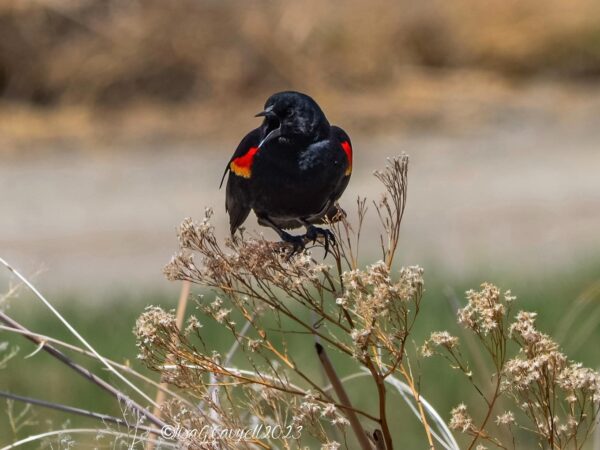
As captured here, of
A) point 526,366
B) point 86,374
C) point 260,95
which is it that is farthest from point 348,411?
point 260,95

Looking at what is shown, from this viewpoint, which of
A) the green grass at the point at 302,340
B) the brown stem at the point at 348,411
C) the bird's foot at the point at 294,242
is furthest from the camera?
the green grass at the point at 302,340

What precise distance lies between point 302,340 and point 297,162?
162 inches

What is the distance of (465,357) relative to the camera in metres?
5.38

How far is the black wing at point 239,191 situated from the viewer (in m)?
2.10

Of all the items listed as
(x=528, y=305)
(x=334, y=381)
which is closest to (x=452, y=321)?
(x=528, y=305)

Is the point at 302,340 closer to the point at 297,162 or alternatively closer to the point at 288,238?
the point at 288,238

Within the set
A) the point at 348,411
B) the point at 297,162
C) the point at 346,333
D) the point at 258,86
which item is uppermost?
the point at 258,86

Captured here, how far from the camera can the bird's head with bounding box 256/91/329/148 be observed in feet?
6.50

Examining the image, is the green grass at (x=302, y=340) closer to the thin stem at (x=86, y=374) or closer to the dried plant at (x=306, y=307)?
the thin stem at (x=86, y=374)

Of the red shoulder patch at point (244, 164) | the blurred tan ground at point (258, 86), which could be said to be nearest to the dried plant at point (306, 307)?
the red shoulder patch at point (244, 164)

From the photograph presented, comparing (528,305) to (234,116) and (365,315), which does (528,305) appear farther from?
(234,116)

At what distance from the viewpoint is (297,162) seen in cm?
198

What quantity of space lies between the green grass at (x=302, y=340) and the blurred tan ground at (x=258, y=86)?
24.3ft

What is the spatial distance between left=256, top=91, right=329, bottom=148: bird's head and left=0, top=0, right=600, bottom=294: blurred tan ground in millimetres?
12589
